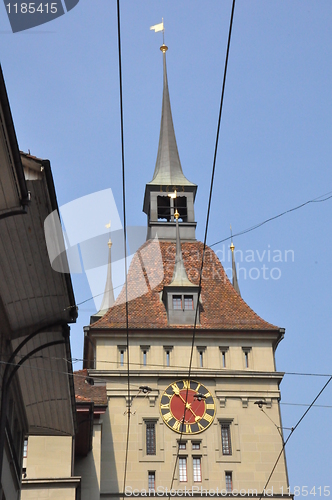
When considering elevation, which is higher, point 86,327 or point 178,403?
point 86,327

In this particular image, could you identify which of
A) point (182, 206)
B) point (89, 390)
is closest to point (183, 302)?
point (89, 390)

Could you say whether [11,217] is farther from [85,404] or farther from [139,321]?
[139,321]

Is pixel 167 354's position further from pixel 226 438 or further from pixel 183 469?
pixel 183 469

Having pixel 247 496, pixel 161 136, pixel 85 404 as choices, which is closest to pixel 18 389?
pixel 85 404

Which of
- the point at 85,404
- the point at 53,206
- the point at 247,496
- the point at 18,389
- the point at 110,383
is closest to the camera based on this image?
the point at 53,206

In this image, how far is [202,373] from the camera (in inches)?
1325

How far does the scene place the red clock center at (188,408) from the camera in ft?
109

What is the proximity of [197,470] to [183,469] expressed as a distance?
1.62 feet

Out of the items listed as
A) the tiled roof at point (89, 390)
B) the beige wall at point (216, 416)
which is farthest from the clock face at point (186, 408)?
the tiled roof at point (89, 390)

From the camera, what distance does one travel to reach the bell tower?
4175 centimetres

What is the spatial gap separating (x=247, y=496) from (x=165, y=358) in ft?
19.6

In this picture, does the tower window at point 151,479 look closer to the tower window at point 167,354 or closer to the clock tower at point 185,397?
the clock tower at point 185,397

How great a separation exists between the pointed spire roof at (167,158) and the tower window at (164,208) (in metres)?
0.72

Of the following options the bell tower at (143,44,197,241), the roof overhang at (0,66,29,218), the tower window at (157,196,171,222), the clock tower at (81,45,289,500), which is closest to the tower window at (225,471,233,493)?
the clock tower at (81,45,289,500)
